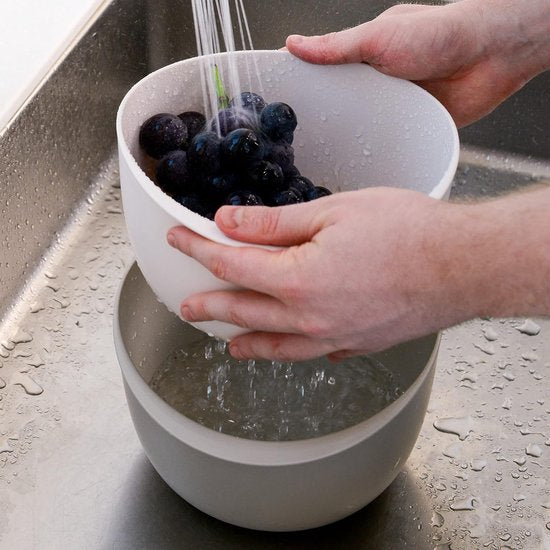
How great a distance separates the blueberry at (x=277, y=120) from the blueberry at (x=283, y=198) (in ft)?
0.18

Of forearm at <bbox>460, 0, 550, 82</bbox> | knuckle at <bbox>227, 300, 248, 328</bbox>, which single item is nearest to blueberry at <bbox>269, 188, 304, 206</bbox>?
knuckle at <bbox>227, 300, 248, 328</bbox>

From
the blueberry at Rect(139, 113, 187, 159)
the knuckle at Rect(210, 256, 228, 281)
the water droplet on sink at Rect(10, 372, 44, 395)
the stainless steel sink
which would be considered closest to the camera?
the knuckle at Rect(210, 256, 228, 281)

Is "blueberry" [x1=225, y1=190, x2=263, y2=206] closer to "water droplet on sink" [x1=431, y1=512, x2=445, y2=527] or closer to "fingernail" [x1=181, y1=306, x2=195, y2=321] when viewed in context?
"fingernail" [x1=181, y1=306, x2=195, y2=321]

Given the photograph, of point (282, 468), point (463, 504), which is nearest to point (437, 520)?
point (463, 504)

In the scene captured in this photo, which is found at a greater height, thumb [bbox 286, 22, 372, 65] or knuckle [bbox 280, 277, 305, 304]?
thumb [bbox 286, 22, 372, 65]

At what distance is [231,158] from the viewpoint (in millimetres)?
631

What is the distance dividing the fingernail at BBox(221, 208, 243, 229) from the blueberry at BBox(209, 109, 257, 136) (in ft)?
0.42

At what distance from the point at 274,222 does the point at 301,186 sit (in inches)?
4.1

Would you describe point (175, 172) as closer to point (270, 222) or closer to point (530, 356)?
point (270, 222)

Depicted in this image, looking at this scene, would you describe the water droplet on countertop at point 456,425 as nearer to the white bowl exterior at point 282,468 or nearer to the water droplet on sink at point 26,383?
the white bowl exterior at point 282,468

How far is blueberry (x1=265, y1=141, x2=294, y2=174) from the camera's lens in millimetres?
663

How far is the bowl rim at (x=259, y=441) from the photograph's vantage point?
607mm

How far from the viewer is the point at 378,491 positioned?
70cm

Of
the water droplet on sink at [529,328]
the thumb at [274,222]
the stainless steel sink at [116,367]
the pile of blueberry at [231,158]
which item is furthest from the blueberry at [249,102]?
the water droplet on sink at [529,328]
